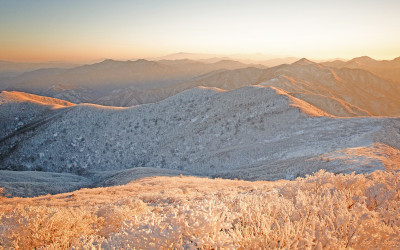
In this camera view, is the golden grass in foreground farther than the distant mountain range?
No

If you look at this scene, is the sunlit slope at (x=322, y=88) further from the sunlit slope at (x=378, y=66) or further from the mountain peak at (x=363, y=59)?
the mountain peak at (x=363, y=59)

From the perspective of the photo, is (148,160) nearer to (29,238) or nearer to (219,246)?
(29,238)

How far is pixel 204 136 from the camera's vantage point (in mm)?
32469

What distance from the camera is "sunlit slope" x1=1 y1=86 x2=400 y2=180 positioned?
22.4 meters

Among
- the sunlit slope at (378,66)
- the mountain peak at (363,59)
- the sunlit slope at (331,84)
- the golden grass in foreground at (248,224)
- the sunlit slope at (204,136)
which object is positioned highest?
the mountain peak at (363,59)

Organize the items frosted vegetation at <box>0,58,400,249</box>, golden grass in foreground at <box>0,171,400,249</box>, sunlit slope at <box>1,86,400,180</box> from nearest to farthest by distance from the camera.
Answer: golden grass in foreground at <box>0,171,400,249</box> → frosted vegetation at <box>0,58,400,249</box> → sunlit slope at <box>1,86,400,180</box>

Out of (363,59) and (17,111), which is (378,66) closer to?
(363,59)

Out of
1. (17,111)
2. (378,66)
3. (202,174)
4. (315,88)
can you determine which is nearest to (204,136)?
(202,174)

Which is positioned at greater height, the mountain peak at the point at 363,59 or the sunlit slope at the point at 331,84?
the mountain peak at the point at 363,59

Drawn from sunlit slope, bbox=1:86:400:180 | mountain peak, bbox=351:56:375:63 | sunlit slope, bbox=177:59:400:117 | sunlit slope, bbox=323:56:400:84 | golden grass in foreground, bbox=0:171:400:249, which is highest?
mountain peak, bbox=351:56:375:63

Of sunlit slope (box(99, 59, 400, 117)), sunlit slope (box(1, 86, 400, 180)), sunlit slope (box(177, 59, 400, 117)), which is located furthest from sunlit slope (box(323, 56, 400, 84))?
sunlit slope (box(1, 86, 400, 180))

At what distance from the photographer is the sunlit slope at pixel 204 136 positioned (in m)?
22.4

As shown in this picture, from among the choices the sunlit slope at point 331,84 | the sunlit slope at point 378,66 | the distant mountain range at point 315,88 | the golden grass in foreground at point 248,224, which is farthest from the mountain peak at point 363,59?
the golden grass in foreground at point 248,224

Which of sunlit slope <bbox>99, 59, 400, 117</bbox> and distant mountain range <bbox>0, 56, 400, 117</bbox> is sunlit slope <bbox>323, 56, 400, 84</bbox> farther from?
sunlit slope <bbox>99, 59, 400, 117</bbox>
